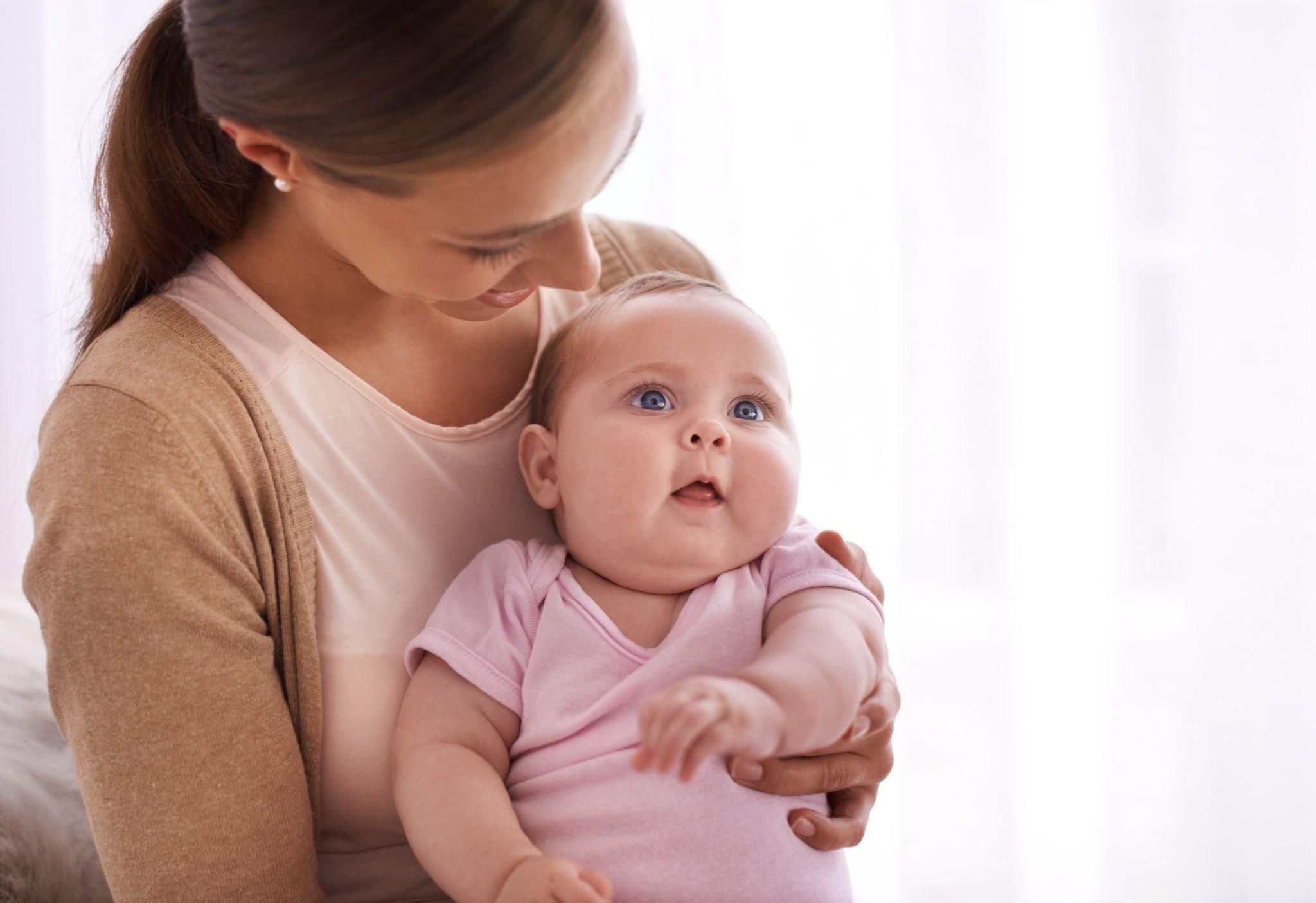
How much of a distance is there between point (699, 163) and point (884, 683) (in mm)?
1211

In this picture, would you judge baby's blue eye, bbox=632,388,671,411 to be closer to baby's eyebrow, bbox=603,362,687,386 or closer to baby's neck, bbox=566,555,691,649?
baby's eyebrow, bbox=603,362,687,386

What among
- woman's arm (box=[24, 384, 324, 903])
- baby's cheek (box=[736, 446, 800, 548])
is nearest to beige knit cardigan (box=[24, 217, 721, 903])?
woman's arm (box=[24, 384, 324, 903])

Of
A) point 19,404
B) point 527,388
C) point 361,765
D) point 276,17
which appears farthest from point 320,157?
point 19,404

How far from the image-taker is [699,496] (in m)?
1.08

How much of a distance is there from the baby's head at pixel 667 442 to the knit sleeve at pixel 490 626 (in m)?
0.07

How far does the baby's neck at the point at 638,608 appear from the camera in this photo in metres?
1.08

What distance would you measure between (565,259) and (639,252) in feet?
1.49

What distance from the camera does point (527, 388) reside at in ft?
4.39

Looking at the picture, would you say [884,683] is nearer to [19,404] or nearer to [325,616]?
[325,616]

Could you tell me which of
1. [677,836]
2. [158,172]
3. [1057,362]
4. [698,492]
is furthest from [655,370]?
[1057,362]

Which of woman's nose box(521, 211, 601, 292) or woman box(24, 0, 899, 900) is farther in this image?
woman's nose box(521, 211, 601, 292)

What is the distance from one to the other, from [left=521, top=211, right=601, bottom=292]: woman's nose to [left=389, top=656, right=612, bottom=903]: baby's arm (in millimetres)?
397

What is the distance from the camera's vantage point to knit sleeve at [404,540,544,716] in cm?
106

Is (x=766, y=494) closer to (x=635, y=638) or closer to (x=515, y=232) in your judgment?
(x=635, y=638)
